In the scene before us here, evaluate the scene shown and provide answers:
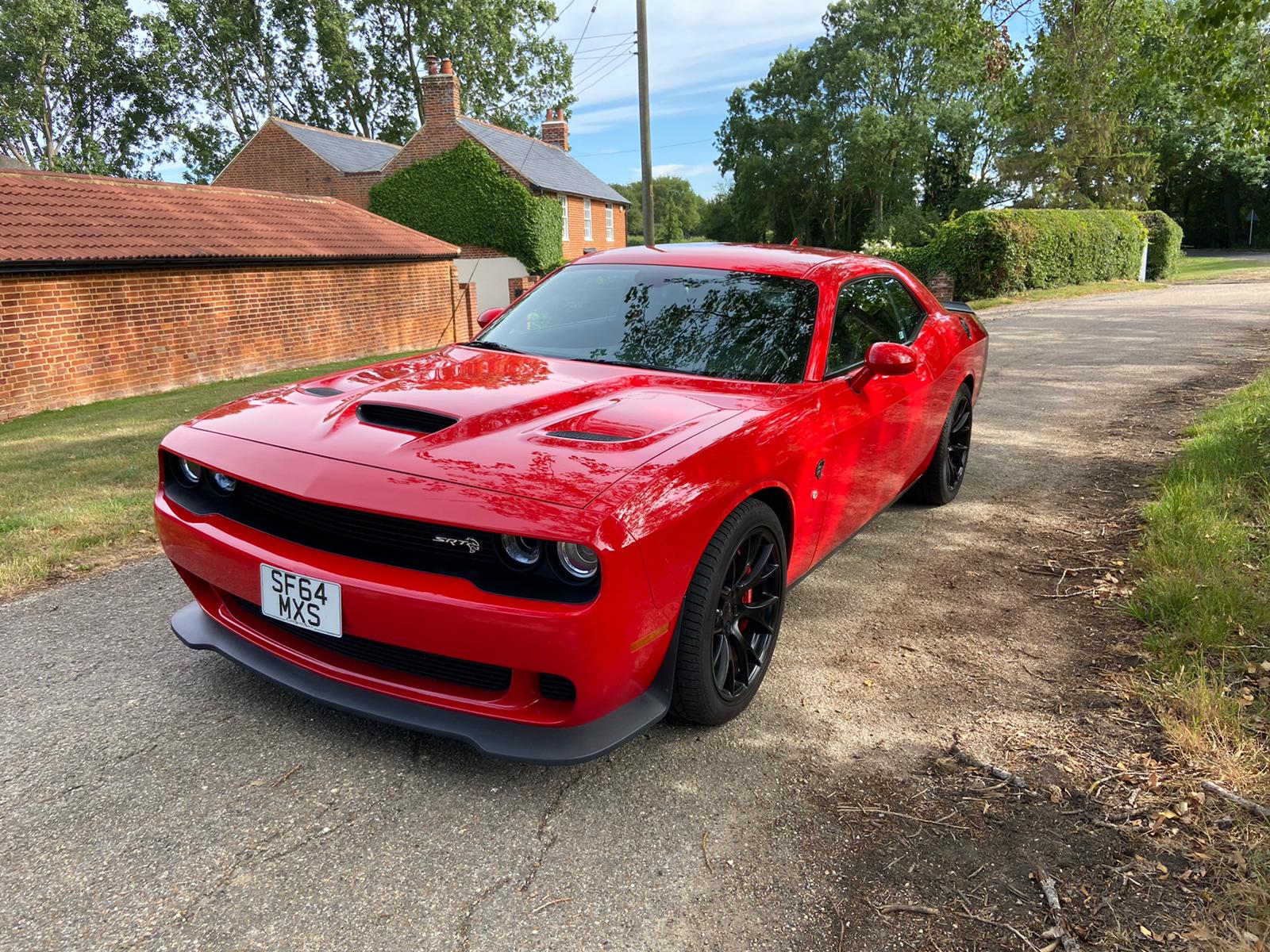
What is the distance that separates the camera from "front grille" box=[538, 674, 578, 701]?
2.24 m

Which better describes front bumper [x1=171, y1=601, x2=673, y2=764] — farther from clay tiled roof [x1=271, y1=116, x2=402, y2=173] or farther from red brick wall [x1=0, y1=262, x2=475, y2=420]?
clay tiled roof [x1=271, y1=116, x2=402, y2=173]

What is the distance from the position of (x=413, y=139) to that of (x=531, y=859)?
Result: 33355 mm

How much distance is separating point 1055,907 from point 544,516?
1.54 meters

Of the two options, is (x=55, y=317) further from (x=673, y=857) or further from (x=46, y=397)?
(x=673, y=857)

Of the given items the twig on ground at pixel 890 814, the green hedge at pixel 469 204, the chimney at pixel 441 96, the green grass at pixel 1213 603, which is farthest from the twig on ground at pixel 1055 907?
the chimney at pixel 441 96

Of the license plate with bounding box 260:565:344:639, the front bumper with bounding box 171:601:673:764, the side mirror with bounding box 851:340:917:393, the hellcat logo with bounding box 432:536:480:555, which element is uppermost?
the side mirror with bounding box 851:340:917:393

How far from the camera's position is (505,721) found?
2.25 m

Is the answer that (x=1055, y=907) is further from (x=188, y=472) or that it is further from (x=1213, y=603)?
(x=188, y=472)

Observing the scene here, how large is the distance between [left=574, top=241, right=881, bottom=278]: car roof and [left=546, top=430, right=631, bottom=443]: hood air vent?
1.56 meters

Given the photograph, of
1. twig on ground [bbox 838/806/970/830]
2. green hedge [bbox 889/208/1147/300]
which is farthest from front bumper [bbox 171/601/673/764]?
green hedge [bbox 889/208/1147/300]

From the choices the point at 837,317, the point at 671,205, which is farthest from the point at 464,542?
the point at 671,205

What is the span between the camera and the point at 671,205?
101 meters

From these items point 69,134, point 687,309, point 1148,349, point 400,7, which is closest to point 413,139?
point 400,7

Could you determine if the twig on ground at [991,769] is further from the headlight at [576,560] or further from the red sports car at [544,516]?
the headlight at [576,560]
